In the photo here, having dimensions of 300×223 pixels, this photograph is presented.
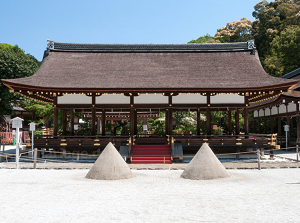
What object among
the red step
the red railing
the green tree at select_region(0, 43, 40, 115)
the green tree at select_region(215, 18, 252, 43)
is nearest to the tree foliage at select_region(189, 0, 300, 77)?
the green tree at select_region(215, 18, 252, 43)

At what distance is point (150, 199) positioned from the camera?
6598 mm

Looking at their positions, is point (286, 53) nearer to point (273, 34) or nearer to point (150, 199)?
point (273, 34)

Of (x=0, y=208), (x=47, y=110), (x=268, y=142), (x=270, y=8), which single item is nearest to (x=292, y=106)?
(x=268, y=142)


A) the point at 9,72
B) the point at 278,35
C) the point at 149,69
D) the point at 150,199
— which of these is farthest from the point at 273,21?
the point at 150,199

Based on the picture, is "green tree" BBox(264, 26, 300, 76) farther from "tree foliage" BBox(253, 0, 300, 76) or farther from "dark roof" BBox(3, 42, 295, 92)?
"dark roof" BBox(3, 42, 295, 92)

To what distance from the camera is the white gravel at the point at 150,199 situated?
519 cm

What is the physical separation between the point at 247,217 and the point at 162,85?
10.7m

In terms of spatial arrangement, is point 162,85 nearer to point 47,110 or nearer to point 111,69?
point 111,69

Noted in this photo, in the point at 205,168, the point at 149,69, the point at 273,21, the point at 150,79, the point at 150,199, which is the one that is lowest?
the point at 150,199

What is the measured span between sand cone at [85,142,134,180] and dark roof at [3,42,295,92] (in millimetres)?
5499

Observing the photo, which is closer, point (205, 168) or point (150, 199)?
point (150, 199)

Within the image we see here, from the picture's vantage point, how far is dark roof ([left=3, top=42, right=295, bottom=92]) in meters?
15.0

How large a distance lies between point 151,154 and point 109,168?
5460 millimetres

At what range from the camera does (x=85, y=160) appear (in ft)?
50.3
